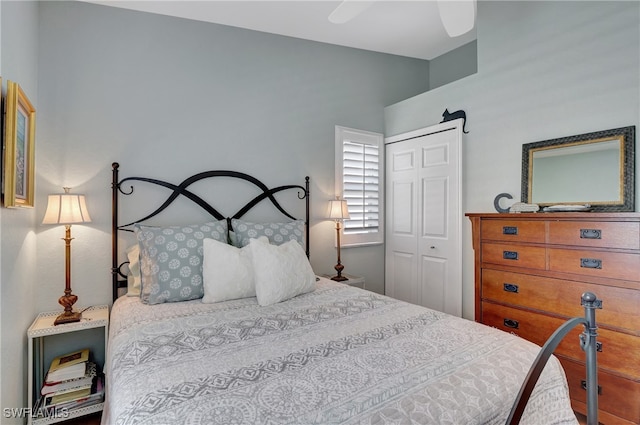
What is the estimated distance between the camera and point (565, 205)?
2225 millimetres

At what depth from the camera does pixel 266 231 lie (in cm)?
264

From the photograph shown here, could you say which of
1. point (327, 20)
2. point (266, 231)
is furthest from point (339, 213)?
point (327, 20)

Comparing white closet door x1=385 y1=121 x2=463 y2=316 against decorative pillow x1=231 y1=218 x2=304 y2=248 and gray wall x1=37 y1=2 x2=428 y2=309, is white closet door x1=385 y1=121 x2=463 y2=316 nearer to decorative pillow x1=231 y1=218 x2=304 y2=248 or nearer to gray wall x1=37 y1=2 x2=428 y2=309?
gray wall x1=37 y1=2 x2=428 y2=309

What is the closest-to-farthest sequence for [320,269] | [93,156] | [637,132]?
[637,132] < [93,156] < [320,269]

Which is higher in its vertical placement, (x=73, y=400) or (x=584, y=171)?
(x=584, y=171)

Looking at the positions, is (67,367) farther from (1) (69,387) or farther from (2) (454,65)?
(2) (454,65)

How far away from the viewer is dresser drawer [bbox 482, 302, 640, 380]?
1.75 meters

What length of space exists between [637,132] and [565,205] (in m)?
0.56

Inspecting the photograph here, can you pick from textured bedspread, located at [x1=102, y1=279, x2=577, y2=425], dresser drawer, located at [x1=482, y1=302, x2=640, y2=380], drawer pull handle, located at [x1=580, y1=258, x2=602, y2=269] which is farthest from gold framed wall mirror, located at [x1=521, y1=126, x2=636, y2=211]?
textured bedspread, located at [x1=102, y1=279, x2=577, y2=425]

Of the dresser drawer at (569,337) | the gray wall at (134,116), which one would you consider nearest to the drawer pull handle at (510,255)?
the dresser drawer at (569,337)

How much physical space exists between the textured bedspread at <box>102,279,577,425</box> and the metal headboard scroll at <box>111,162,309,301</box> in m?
0.77

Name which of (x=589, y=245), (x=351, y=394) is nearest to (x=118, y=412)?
(x=351, y=394)

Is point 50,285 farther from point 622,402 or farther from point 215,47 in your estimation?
point 622,402

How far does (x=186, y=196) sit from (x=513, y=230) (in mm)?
2416
